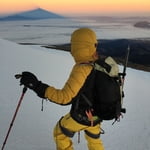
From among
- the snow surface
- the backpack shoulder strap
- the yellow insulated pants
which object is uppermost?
the backpack shoulder strap

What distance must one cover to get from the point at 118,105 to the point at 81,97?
498 millimetres

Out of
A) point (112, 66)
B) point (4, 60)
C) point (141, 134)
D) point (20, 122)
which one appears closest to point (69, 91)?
point (112, 66)

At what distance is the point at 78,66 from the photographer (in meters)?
5.04

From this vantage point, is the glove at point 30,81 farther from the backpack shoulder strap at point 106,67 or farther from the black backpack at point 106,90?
the backpack shoulder strap at point 106,67

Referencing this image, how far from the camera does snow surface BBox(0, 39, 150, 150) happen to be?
6.93 metres

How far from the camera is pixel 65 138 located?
220 inches

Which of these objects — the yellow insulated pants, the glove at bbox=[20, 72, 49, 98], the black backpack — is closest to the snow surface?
the yellow insulated pants

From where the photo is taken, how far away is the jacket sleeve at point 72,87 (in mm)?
4953

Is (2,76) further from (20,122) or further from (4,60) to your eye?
(20,122)

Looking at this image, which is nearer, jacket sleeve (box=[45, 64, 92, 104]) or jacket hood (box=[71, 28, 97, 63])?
jacket sleeve (box=[45, 64, 92, 104])

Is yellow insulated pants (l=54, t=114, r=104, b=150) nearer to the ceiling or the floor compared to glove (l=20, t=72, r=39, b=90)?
nearer to the floor

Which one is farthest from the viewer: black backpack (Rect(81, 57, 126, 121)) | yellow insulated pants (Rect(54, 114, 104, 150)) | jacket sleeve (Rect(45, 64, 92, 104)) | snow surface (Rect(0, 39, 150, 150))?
snow surface (Rect(0, 39, 150, 150))

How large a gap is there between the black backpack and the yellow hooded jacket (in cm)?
15

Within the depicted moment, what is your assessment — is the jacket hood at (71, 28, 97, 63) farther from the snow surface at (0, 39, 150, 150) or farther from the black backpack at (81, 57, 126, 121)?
the snow surface at (0, 39, 150, 150)
